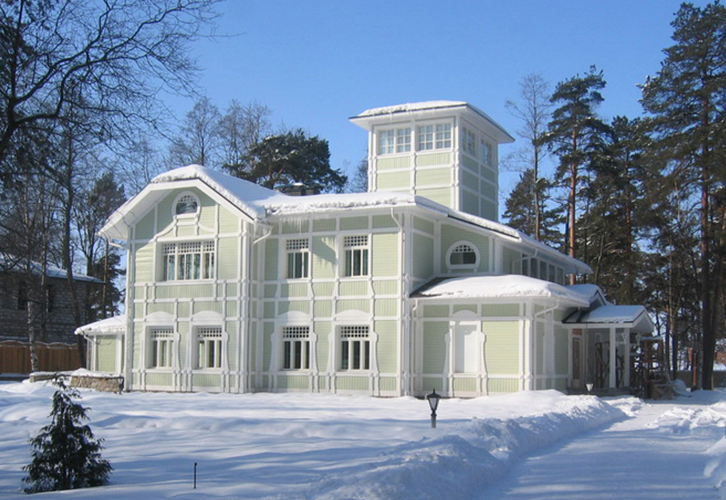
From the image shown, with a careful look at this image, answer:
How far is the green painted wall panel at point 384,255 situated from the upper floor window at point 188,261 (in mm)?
5654

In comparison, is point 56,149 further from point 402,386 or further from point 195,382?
point 195,382

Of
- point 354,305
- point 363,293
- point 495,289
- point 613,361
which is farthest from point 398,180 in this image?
point 613,361

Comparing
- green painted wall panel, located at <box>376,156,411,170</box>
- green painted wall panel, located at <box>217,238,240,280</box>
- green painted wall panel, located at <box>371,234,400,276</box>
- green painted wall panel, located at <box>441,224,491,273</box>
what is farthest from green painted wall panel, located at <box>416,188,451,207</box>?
green painted wall panel, located at <box>217,238,240,280</box>

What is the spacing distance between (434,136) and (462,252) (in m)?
5.56

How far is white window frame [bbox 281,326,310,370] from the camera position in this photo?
26391 millimetres

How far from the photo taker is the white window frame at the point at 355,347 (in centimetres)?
2545

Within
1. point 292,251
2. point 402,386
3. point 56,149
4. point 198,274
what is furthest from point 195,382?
point 56,149

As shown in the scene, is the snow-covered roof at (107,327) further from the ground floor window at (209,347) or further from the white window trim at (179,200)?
the white window trim at (179,200)

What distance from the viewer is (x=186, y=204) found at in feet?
91.7

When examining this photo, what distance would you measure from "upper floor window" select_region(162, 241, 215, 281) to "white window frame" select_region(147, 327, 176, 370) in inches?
71.0

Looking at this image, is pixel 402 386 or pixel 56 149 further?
pixel 402 386

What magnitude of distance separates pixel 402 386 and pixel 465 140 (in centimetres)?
1027

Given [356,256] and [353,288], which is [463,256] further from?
[353,288]

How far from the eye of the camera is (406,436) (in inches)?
559
